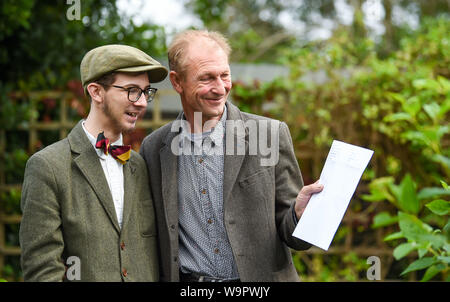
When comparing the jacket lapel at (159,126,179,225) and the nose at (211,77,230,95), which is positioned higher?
the nose at (211,77,230,95)

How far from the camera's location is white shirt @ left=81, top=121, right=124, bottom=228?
6.54 feet

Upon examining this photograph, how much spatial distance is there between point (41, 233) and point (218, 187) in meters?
0.74

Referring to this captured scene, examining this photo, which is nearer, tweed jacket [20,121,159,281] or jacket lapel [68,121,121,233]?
tweed jacket [20,121,159,281]

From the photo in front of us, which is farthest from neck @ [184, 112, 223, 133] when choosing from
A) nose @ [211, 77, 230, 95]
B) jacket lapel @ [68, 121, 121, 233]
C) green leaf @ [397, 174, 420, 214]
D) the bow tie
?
green leaf @ [397, 174, 420, 214]

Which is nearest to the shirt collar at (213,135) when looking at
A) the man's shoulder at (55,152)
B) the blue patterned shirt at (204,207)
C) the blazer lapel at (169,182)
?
the blue patterned shirt at (204,207)

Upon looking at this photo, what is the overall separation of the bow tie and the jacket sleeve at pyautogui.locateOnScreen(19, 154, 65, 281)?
0.26m

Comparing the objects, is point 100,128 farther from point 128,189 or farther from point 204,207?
point 204,207

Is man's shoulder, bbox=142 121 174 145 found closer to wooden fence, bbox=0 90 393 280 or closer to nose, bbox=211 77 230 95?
nose, bbox=211 77 230 95

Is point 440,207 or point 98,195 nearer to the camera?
point 440,207

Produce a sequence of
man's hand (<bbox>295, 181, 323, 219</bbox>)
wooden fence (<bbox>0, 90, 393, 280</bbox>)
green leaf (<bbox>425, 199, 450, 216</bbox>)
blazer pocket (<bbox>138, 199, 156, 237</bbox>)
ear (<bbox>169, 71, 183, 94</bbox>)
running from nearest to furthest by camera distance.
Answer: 1. green leaf (<bbox>425, 199, 450, 216</bbox>)
2. man's hand (<bbox>295, 181, 323, 219</bbox>)
3. blazer pocket (<bbox>138, 199, 156, 237</bbox>)
4. ear (<bbox>169, 71, 183, 94</bbox>)
5. wooden fence (<bbox>0, 90, 393, 280</bbox>)

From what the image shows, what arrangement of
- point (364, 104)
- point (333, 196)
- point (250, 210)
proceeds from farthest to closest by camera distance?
point (364, 104) → point (250, 210) → point (333, 196)

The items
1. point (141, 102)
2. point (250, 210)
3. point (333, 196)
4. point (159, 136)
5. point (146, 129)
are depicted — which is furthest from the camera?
point (146, 129)

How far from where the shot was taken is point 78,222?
1845 mm

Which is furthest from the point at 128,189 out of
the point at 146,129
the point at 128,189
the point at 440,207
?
the point at 146,129
